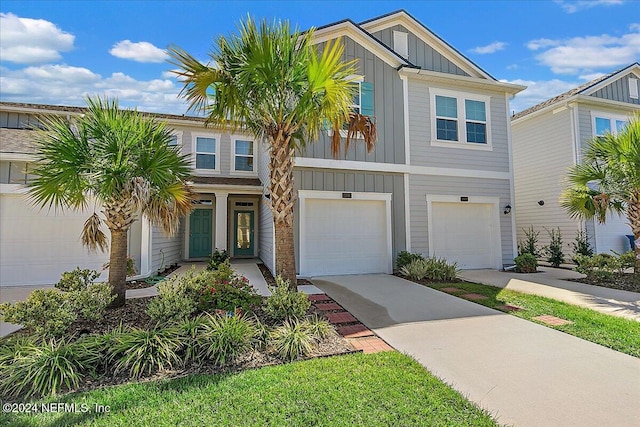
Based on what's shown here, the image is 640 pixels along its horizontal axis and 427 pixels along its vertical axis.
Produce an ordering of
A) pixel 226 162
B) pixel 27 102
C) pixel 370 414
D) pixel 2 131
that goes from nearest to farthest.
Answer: pixel 370 414 → pixel 2 131 → pixel 27 102 → pixel 226 162

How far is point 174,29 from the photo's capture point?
909cm

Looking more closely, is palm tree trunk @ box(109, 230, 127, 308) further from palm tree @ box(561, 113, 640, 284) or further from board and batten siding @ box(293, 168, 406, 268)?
palm tree @ box(561, 113, 640, 284)

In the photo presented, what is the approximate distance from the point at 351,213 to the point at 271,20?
589 cm

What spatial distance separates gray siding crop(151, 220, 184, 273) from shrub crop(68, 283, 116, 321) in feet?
11.3

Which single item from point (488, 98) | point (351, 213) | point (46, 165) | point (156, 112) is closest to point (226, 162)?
point (156, 112)

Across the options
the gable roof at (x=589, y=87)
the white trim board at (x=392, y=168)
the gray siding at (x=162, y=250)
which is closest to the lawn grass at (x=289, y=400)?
the gray siding at (x=162, y=250)

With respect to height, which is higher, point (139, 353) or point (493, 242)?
point (493, 242)

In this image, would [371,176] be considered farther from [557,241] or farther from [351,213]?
[557,241]

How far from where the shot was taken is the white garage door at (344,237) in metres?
9.33

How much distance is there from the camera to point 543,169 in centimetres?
1394

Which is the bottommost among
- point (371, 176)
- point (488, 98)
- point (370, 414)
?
point (370, 414)

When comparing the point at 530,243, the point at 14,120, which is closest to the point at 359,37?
the point at 530,243

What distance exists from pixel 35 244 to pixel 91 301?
5931mm

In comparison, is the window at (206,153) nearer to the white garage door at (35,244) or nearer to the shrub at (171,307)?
the white garage door at (35,244)
